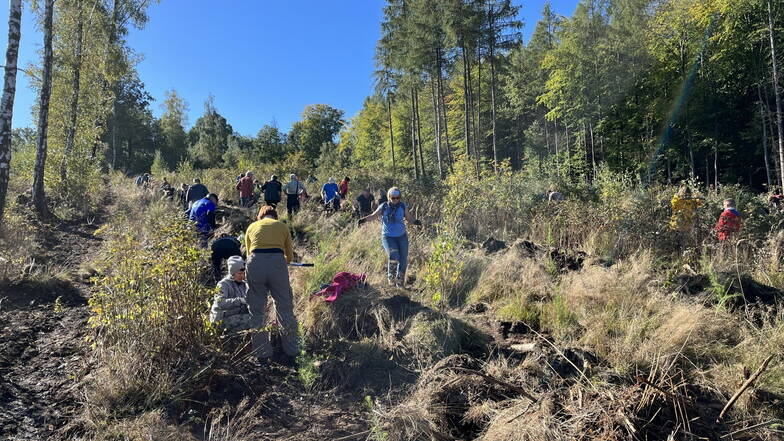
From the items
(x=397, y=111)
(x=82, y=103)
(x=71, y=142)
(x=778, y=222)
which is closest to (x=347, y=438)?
(x=778, y=222)

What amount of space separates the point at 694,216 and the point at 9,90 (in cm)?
1128

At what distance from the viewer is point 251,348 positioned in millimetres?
3832

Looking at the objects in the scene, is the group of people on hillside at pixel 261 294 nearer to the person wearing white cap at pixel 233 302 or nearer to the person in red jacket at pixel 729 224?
the person wearing white cap at pixel 233 302

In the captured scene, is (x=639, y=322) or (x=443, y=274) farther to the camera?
(x=443, y=274)

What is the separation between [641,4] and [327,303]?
28.7m

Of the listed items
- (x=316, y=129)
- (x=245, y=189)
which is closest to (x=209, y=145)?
(x=316, y=129)

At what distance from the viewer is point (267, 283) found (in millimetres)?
3896

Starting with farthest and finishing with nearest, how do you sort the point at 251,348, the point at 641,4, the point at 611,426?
the point at 641,4 → the point at 251,348 → the point at 611,426

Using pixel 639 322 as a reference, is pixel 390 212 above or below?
above

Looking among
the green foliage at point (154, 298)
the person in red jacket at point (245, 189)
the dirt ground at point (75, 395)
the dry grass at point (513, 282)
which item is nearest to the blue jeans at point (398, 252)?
the dry grass at point (513, 282)

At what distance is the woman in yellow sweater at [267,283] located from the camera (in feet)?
12.6

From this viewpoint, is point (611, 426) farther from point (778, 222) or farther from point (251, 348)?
point (778, 222)

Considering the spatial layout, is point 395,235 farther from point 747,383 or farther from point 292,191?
point 292,191

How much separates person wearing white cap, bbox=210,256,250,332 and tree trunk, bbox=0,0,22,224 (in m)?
5.52
